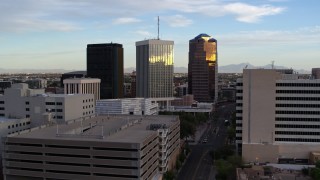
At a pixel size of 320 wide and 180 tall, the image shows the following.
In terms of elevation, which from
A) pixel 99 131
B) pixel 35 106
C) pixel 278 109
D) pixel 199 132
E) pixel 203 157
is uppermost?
pixel 35 106

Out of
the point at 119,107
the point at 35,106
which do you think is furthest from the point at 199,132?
the point at 35,106

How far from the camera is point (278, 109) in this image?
102000 mm

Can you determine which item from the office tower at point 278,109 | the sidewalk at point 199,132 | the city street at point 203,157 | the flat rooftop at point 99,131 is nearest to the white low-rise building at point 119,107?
the sidewalk at point 199,132

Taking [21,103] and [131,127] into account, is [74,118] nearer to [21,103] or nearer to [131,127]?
[21,103]

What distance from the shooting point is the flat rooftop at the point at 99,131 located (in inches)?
2982

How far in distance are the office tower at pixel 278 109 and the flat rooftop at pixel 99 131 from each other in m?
19.3

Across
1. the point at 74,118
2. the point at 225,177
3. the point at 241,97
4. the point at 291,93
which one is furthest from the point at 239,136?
the point at 74,118

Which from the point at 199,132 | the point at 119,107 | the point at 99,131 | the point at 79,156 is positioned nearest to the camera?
the point at 79,156

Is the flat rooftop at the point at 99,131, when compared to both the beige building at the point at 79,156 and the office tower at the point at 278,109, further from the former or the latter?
the office tower at the point at 278,109

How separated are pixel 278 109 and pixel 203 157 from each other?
25.9m

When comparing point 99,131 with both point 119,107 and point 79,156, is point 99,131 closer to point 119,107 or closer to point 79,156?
point 79,156

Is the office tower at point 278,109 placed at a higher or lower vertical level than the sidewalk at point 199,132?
higher

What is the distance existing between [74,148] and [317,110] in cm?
5838

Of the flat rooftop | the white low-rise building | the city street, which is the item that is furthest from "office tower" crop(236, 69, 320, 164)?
the white low-rise building
